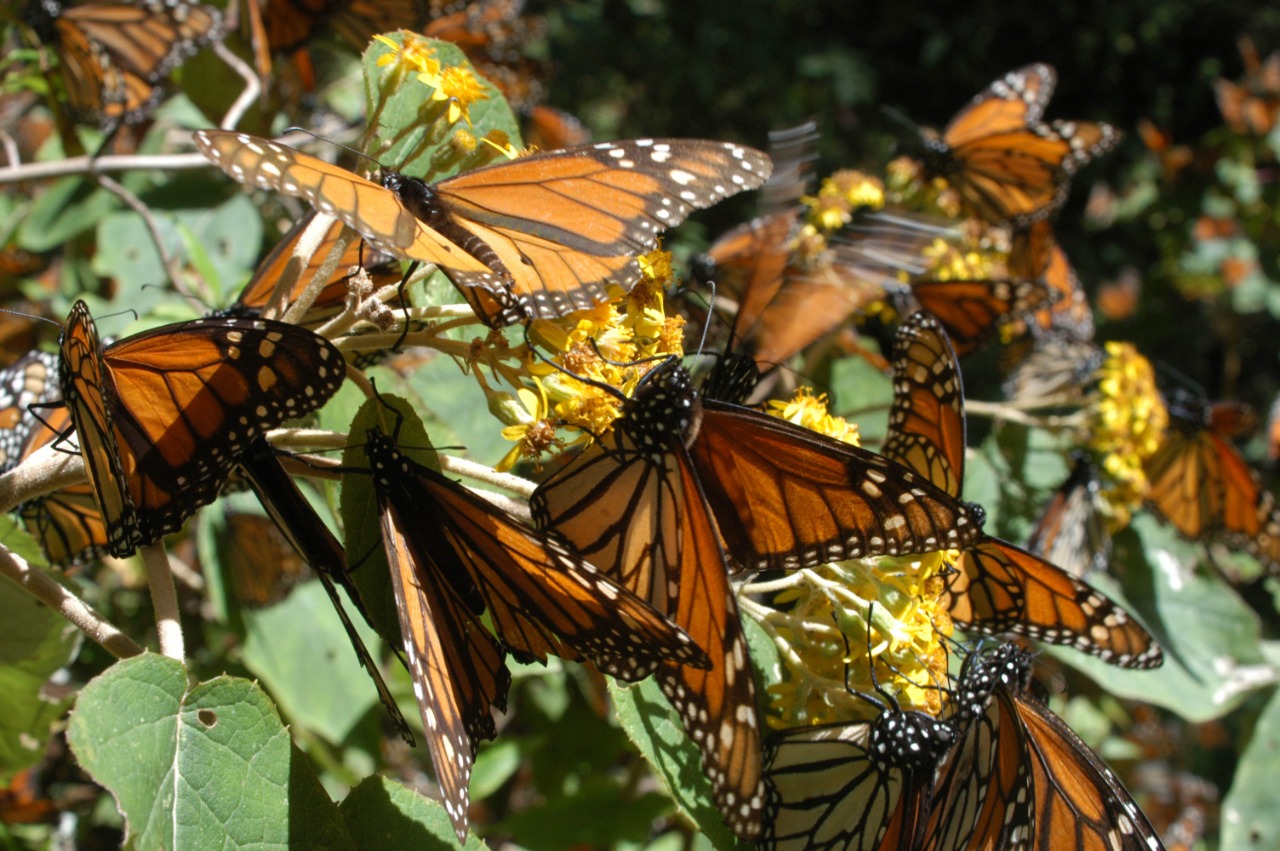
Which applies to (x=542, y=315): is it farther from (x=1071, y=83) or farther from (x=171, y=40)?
(x=1071, y=83)

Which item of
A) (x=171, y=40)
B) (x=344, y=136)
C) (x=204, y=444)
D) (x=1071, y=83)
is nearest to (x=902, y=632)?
(x=204, y=444)

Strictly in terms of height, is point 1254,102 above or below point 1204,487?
above

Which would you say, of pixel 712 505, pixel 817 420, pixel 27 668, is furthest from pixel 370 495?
pixel 27 668

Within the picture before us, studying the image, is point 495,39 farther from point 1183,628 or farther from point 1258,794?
point 1258,794

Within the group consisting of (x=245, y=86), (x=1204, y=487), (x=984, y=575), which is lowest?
(x=1204, y=487)

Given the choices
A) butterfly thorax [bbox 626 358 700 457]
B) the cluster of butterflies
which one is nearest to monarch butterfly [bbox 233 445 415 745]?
the cluster of butterflies

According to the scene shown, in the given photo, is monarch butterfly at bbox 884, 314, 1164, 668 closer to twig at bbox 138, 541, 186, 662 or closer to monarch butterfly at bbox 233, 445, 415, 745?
monarch butterfly at bbox 233, 445, 415, 745
